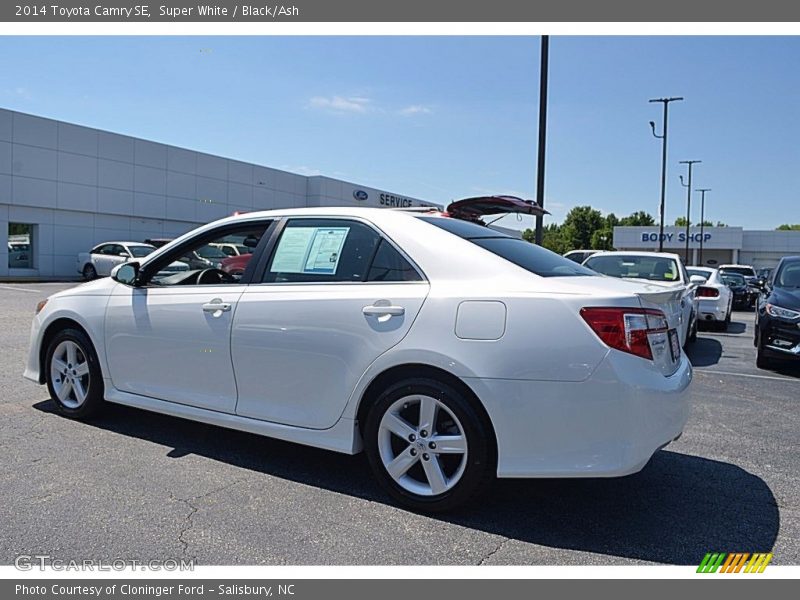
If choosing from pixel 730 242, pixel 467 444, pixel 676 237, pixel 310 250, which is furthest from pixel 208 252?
pixel 730 242

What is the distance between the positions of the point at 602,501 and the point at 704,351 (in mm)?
7235

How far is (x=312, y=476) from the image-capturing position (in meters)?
3.85

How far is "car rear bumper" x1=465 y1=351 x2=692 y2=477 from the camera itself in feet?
9.68

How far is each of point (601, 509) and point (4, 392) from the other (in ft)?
16.9

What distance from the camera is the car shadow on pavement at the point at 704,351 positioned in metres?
8.71

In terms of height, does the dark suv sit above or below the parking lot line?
above

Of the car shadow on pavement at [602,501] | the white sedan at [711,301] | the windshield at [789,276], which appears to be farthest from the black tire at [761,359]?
the car shadow on pavement at [602,501]

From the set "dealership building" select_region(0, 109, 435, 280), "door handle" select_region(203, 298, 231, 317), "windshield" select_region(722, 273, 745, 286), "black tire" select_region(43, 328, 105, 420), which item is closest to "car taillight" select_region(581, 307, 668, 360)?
"door handle" select_region(203, 298, 231, 317)

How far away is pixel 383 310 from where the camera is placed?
11.1ft

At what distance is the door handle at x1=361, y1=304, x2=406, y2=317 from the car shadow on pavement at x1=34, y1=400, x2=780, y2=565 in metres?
1.03

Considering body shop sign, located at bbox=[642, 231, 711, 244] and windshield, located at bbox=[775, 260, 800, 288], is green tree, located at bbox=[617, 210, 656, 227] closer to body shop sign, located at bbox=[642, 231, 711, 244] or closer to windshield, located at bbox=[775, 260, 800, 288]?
body shop sign, located at bbox=[642, 231, 711, 244]

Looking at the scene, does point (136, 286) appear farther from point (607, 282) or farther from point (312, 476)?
point (607, 282)

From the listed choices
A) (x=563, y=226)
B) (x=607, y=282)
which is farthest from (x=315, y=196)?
(x=563, y=226)

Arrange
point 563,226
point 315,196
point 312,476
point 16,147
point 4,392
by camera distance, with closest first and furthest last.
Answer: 1. point 312,476
2. point 4,392
3. point 16,147
4. point 315,196
5. point 563,226
